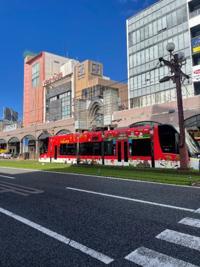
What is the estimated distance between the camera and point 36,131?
2603 inches

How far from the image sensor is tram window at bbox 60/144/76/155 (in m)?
28.4

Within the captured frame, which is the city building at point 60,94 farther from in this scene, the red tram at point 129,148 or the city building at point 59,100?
the red tram at point 129,148

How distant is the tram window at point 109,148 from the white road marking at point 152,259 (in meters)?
19.9

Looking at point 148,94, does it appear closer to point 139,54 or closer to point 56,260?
point 139,54

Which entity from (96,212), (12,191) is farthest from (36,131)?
(96,212)

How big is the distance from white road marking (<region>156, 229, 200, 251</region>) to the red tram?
1384 centimetres

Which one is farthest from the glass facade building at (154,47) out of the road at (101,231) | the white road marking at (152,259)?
the white road marking at (152,259)

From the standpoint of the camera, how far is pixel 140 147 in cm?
2161

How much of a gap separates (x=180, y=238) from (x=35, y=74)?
90.7 m

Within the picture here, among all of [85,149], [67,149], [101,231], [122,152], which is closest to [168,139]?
[122,152]

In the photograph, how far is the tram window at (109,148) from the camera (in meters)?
24.0

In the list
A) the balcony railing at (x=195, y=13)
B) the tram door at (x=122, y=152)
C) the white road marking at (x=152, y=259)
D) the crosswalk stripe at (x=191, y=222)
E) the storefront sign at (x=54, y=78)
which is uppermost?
the storefront sign at (x=54, y=78)

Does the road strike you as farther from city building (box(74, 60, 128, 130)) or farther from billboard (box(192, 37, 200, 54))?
city building (box(74, 60, 128, 130))

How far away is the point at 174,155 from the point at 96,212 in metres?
13.8
